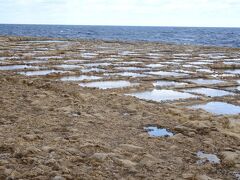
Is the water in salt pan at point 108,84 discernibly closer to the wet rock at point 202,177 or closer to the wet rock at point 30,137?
the wet rock at point 30,137

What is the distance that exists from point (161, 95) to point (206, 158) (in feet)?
18.1

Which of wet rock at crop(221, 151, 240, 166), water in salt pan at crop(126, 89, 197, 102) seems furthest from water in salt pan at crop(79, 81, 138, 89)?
wet rock at crop(221, 151, 240, 166)

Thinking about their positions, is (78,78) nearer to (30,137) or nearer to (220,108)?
(220,108)

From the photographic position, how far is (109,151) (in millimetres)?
5957

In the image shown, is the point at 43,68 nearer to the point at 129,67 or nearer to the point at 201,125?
the point at 129,67

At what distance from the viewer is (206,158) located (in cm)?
590

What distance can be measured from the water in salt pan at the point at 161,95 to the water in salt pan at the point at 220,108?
100 centimetres

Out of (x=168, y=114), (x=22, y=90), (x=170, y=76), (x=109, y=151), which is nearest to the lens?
(x=109, y=151)

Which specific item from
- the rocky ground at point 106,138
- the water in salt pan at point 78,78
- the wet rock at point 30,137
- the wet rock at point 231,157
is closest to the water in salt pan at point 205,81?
the water in salt pan at point 78,78

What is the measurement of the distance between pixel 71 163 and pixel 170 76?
1035 cm

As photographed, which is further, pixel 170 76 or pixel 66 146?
pixel 170 76

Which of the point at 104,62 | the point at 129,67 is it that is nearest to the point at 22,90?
the point at 129,67

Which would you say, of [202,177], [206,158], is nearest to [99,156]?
[202,177]

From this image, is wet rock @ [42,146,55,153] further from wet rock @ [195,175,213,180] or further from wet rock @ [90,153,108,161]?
wet rock @ [195,175,213,180]
